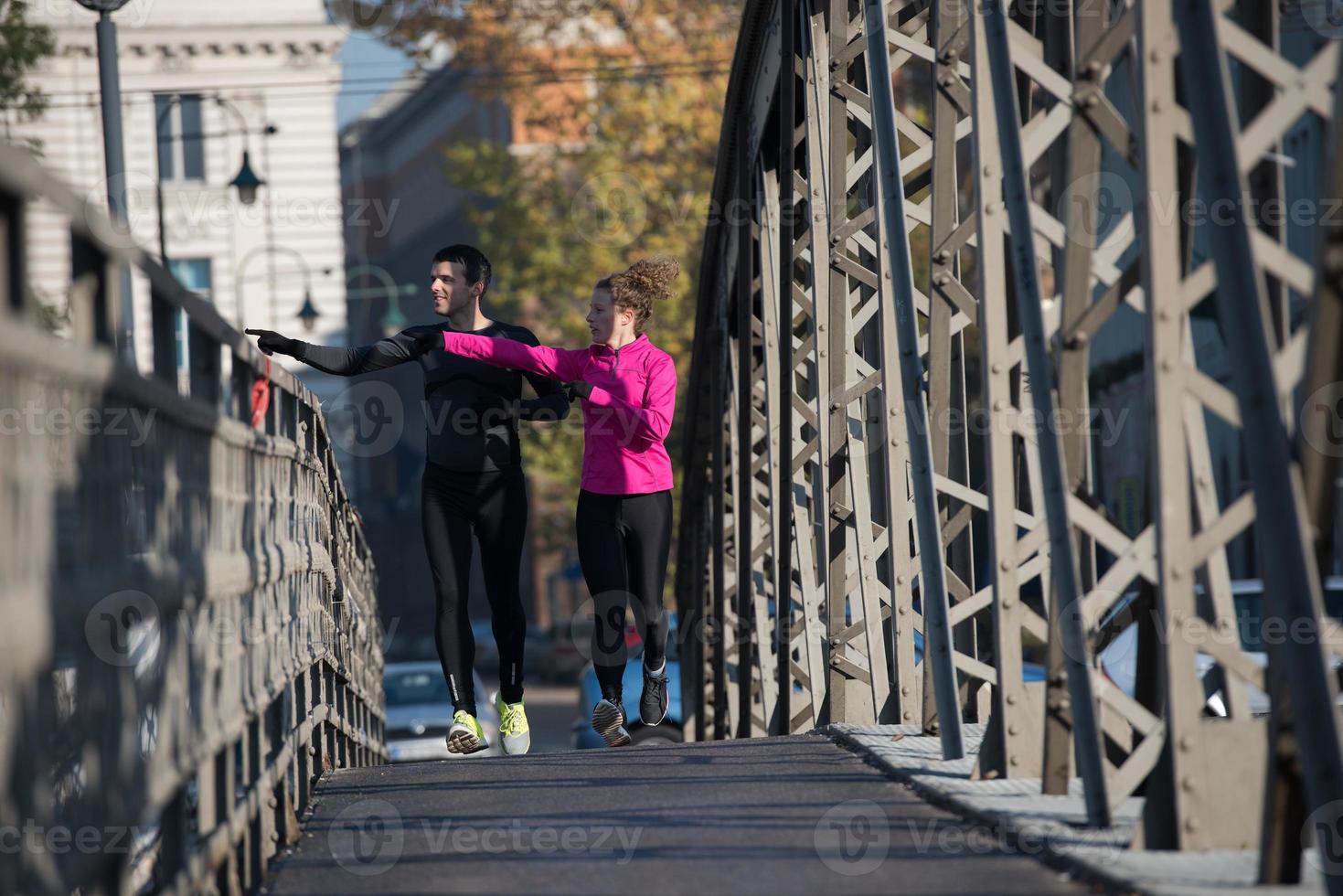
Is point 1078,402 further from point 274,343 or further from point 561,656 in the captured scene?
point 561,656

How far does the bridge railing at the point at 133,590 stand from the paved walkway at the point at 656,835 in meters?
0.29

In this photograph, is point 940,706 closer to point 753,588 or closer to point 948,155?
point 948,155

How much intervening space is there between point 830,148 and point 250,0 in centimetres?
4085

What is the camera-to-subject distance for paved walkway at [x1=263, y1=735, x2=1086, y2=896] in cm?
459

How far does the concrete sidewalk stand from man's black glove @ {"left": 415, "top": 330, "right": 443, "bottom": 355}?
2170 mm

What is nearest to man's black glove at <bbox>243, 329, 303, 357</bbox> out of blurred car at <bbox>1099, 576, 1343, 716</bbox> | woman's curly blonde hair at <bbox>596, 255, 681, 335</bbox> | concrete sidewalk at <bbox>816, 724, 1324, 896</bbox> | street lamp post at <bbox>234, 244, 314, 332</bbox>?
woman's curly blonde hair at <bbox>596, 255, 681, 335</bbox>

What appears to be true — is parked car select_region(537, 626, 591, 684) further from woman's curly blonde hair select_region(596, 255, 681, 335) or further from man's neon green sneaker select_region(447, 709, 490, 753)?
woman's curly blonde hair select_region(596, 255, 681, 335)

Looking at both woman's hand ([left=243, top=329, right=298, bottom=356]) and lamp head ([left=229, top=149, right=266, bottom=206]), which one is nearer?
woman's hand ([left=243, top=329, right=298, bottom=356])

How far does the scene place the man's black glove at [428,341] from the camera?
765cm

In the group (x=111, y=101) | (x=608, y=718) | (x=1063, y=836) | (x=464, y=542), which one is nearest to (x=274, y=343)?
(x=464, y=542)

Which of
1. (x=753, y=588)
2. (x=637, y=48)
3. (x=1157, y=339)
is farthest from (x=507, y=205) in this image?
(x=1157, y=339)

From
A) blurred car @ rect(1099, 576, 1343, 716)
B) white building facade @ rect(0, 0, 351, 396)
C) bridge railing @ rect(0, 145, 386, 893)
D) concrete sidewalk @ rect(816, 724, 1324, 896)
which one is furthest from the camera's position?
white building facade @ rect(0, 0, 351, 396)

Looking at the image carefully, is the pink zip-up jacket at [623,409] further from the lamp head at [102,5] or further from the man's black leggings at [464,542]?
the lamp head at [102,5]

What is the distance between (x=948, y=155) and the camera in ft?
23.2
